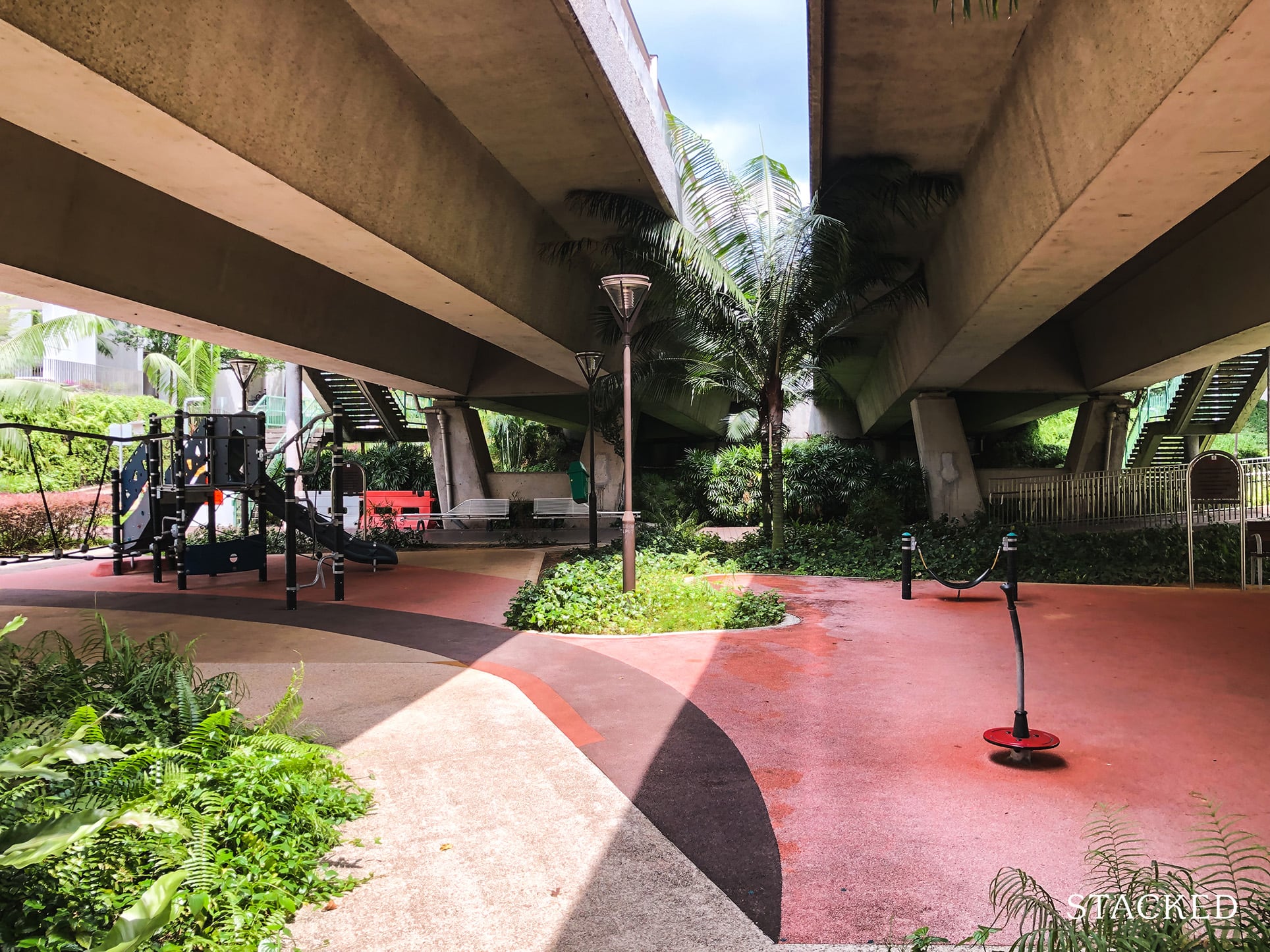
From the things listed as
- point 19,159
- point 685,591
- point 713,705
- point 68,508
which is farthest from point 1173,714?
point 68,508

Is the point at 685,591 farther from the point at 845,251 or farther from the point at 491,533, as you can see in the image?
the point at 491,533

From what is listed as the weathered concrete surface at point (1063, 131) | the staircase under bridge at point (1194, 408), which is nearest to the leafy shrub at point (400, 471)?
the weathered concrete surface at point (1063, 131)

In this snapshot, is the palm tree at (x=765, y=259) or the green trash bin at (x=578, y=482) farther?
the green trash bin at (x=578, y=482)

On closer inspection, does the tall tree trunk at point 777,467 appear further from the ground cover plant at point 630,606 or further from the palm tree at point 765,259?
the ground cover plant at point 630,606

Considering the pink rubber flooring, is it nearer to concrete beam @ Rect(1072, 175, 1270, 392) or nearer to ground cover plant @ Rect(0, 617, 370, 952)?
ground cover plant @ Rect(0, 617, 370, 952)

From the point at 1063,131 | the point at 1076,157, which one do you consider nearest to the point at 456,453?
the point at 1063,131

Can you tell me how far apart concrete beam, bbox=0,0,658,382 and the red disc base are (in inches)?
255

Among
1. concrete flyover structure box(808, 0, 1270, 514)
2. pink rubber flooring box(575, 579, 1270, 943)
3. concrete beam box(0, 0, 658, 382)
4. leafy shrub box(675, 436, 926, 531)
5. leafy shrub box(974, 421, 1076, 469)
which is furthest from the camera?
leafy shrub box(974, 421, 1076, 469)

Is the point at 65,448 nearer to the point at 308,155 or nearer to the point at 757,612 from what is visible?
the point at 308,155

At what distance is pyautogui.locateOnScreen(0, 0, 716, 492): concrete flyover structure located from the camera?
5.79 m

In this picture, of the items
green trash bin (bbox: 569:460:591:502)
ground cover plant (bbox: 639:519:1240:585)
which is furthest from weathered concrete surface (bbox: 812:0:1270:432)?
green trash bin (bbox: 569:460:591:502)

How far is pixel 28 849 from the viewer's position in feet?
7.55

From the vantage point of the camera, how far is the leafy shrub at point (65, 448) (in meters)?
22.1

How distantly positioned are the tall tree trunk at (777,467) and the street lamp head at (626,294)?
5486mm
